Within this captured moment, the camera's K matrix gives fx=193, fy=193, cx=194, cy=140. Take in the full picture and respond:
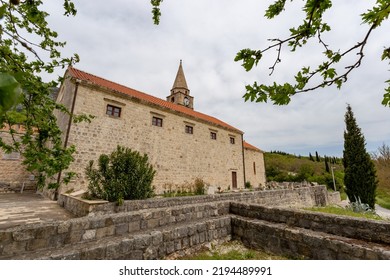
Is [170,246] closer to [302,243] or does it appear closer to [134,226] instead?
[134,226]

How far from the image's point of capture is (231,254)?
3893mm

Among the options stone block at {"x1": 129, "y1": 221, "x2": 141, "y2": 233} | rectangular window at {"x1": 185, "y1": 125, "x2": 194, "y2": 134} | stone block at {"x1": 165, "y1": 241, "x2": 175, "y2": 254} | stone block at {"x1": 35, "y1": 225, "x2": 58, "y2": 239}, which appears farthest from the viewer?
rectangular window at {"x1": 185, "y1": 125, "x2": 194, "y2": 134}

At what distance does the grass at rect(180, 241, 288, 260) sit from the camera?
3738 mm

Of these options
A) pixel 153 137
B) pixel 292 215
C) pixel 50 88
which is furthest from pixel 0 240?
pixel 153 137

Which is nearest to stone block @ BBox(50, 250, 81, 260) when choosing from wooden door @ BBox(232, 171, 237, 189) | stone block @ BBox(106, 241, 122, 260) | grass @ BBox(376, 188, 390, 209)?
stone block @ BBox(106, 241, 122, 260)

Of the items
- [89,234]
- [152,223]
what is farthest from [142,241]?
[89,234]

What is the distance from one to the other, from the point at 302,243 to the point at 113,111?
38.1 feet

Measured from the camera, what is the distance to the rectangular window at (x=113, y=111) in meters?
11.8

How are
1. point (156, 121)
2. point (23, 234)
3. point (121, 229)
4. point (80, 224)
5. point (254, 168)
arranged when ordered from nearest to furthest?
1. point (23, 234)
2. point (80, 224)
3. point (121, 229)
4. point (156, 121)
5. point (254, 168)

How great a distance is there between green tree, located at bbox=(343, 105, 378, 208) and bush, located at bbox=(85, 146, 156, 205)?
19.3 meters

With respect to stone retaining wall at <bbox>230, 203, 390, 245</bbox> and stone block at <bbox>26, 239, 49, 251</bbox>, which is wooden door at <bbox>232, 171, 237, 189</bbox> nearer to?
stone retaining wall at <bbox>230, 203, 390, 245</bbox>

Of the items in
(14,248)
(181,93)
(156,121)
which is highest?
(181,93)

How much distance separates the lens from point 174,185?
1402 cm

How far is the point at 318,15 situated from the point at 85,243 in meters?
4.55
